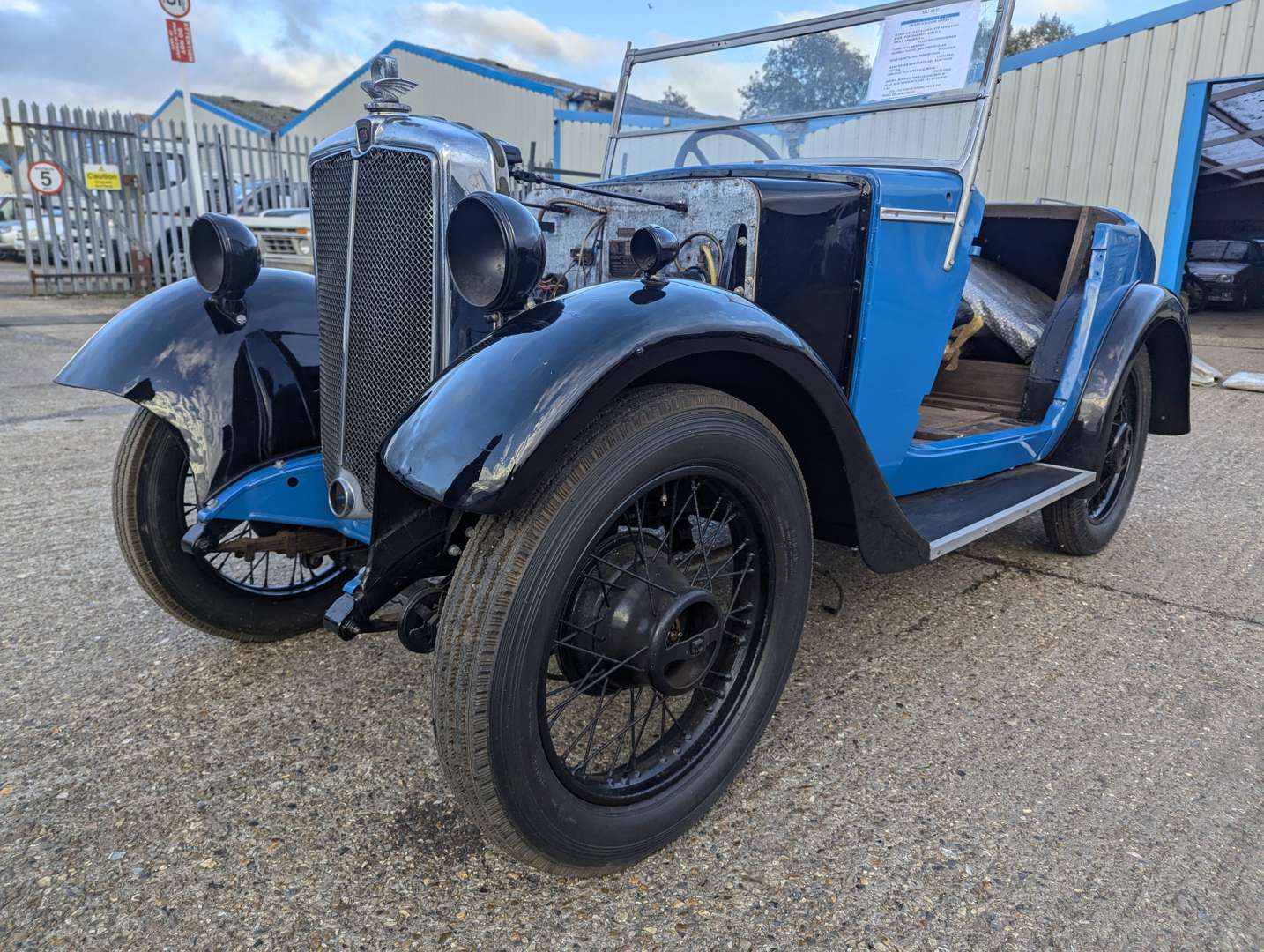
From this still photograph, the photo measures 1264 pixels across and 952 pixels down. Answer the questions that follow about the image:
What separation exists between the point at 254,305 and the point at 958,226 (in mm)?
2161

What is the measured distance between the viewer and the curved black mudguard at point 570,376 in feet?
4.78

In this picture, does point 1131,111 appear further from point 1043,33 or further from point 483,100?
point 1043,33

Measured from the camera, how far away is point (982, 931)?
1612 millimetres

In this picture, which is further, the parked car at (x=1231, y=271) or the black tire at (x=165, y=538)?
the parked car at (x=1231, y=271)

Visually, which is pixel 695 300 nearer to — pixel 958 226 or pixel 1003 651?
pixel 958 226

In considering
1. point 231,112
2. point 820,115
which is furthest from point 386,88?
point 231,112

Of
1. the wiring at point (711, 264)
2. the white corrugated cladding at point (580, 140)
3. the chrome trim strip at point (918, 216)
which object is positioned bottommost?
the wiring at point (711, 264)

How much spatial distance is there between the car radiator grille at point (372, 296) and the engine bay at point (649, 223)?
0.61 m

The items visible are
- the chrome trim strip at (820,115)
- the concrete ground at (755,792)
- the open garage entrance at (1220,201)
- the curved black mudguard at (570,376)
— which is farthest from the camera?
the open garage entrance at (1220,201)

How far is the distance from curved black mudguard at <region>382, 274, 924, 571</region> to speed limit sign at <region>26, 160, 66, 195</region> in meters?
12.5

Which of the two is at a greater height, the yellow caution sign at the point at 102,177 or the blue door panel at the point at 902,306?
the yellow caution sign at the point at 102,177

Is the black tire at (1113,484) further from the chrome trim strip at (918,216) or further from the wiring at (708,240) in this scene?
the wiring at (708,240)

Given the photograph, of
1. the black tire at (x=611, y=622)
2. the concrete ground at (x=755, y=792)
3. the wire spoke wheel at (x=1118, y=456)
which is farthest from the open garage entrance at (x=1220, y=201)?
the black tire at (x=611, y=622)

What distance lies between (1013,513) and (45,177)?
1291cm
